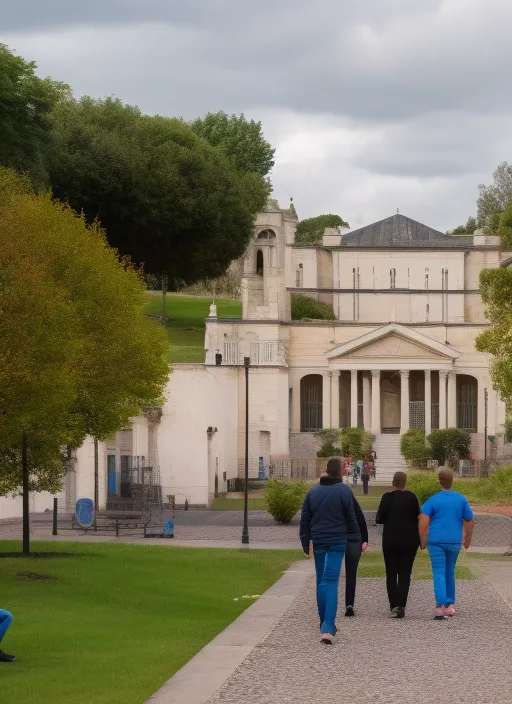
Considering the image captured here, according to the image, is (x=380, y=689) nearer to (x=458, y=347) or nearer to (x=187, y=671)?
(x=187, y=671)

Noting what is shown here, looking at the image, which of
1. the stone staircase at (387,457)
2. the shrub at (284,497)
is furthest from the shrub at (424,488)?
the stone staircase at (387,457)

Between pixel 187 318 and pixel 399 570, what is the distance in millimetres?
87411

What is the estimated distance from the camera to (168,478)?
58969 millimetres

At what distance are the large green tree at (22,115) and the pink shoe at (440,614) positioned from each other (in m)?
46.8

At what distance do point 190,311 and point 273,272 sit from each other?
21.0m

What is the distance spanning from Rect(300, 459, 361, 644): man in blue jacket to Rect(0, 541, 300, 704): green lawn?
154 cm

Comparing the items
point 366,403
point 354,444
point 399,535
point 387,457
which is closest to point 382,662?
point 399,535

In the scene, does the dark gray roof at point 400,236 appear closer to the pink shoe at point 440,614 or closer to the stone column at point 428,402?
the stone column at point 428,402

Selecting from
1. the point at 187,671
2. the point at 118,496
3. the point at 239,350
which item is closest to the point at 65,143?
the point at 239,350

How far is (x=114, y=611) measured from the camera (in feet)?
66.1

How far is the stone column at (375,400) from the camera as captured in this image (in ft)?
294

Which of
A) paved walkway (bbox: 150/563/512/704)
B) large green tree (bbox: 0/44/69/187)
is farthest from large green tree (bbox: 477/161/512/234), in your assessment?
paved walkway (bbox: 150/563/512/704)

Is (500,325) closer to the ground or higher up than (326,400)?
higher up

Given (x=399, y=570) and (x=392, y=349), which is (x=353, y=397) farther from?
(x=399, y=570)
